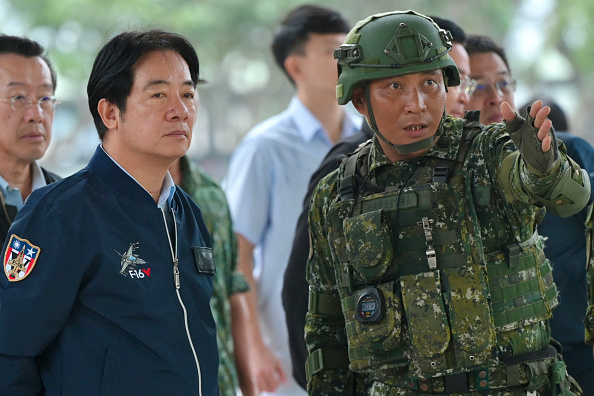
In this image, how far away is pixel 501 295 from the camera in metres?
2.78

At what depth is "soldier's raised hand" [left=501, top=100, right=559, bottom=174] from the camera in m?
2.43

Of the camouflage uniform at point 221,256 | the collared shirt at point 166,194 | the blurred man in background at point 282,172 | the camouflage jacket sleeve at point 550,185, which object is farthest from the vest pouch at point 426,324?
the blurred man in background at point 282,172

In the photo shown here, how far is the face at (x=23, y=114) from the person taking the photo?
3596 millimetres

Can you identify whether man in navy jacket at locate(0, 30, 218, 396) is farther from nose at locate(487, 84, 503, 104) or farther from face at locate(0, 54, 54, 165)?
nose at locate(487, 84, 503, 104)

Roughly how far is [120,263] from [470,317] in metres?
1.03

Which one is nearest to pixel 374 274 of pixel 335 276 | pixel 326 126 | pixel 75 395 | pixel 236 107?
pixel 335 276

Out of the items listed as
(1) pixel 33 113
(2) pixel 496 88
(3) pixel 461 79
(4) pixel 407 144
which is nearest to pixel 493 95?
(2) pixel 496 88

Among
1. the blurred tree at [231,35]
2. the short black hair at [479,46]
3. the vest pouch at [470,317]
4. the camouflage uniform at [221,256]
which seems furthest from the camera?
the blurred tree at [231,35]

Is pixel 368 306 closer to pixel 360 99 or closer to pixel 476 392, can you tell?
pixel 476 392

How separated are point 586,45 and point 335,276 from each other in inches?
442

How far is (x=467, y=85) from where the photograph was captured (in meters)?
4.09

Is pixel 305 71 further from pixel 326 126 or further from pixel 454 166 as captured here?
pixel 454 166

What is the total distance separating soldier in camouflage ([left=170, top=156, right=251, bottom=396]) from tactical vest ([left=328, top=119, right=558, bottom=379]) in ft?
4.21

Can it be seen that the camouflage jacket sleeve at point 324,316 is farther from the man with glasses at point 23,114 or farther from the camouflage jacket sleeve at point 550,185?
the man with glasses at point 23,114
